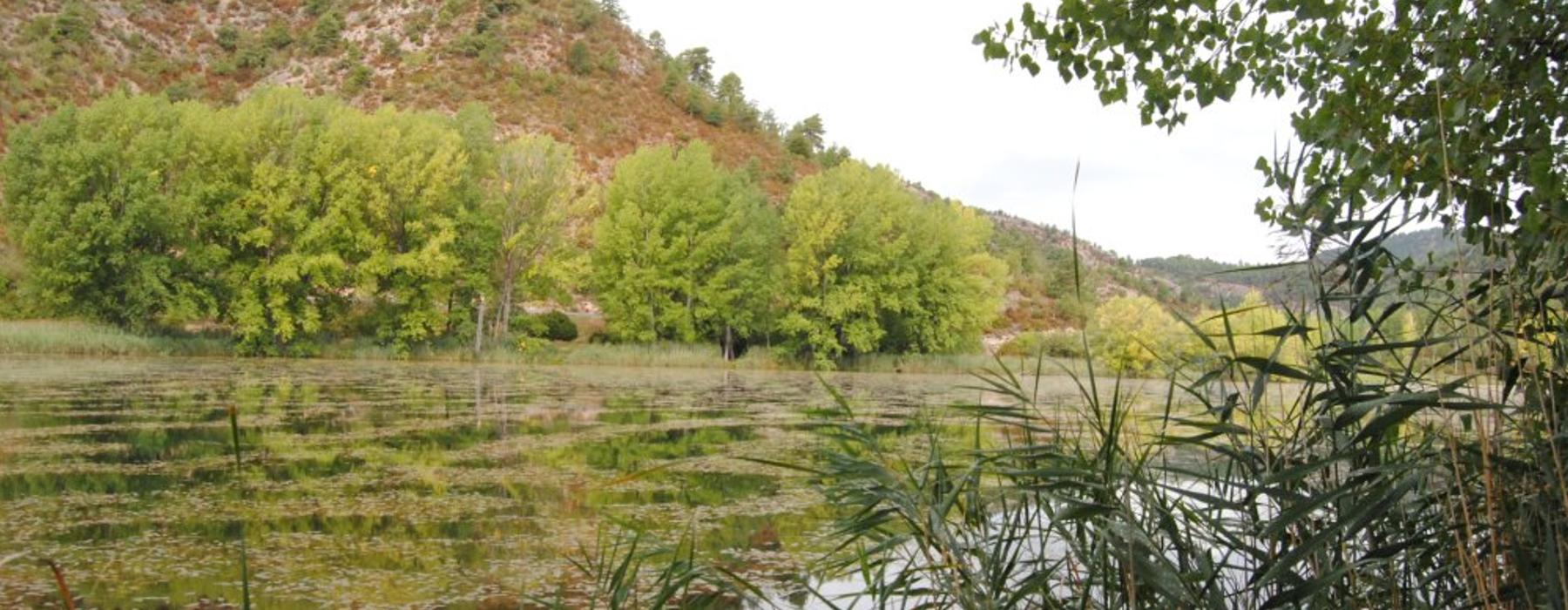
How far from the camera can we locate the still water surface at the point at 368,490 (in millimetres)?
4891

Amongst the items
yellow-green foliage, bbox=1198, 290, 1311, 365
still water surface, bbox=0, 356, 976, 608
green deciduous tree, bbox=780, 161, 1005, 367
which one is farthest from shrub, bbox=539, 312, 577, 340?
yellow-green foliage, bbox=1198, 290, 1311, 365

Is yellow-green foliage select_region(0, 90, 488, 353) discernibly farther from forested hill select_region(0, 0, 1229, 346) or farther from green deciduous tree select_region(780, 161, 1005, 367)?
forested hill select_region(0, 0, 1229, 346)

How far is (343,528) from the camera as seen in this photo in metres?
6.07

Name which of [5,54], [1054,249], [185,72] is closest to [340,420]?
[5,54]

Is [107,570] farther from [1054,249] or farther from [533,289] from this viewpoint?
[1054,249]

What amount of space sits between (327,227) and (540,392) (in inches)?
527

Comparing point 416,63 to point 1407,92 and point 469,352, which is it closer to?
point 469,352

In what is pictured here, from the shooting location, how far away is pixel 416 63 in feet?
173

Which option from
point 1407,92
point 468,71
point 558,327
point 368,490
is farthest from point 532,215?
point 1407,92

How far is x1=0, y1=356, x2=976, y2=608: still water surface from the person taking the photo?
4.89 meters

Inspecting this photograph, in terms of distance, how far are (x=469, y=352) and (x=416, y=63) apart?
2872 centimetres

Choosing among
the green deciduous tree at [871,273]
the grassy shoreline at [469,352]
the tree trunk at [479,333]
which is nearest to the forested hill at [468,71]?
the green deciduous tree at [871,273]

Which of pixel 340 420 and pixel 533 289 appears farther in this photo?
pixel 533 289

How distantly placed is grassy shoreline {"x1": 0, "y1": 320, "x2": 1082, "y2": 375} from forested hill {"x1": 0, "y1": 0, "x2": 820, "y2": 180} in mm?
17167
